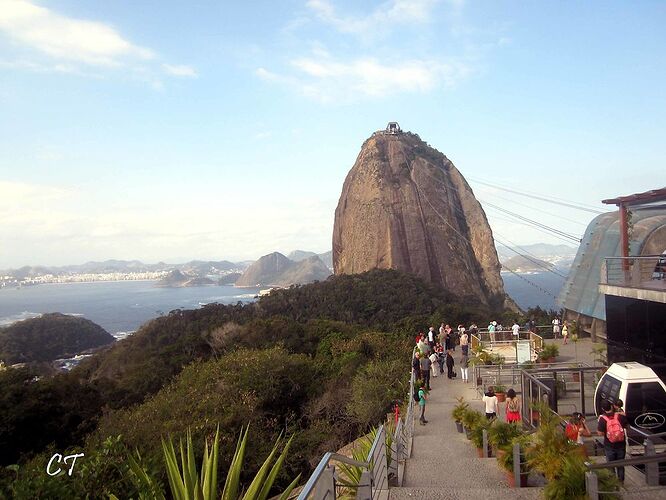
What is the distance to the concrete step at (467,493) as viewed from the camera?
20.0ft

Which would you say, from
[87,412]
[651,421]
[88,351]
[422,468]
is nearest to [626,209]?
[651,421]

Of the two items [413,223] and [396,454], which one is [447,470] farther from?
[413,223]

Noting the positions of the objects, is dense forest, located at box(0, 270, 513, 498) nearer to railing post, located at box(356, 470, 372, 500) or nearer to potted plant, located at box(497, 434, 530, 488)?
railing post, located at box(356, 470, 372, 500)

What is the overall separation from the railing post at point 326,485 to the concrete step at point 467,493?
9.80 ft

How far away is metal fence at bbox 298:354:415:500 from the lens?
3331 mm

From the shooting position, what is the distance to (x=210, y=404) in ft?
47.1

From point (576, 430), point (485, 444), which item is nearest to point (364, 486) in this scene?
point (576, 430)

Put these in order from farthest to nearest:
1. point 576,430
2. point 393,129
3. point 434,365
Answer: point 393,129 < point 434,365 < point 576,430

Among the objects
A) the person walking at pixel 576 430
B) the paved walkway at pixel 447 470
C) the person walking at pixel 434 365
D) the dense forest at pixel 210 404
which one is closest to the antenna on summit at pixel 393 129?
the dense forest at pixel 210 404

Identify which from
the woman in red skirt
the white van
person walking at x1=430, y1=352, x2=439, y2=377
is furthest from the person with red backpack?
person walking at x1=430, y1=352, x2=439, y2=377

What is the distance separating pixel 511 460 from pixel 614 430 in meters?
1.26

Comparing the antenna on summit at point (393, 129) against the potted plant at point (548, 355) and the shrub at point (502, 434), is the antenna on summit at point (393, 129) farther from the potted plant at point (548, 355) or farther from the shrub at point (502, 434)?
the shrub at point (502, 434)

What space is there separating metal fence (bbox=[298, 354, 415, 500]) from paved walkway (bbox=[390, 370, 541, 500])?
0.22 metres

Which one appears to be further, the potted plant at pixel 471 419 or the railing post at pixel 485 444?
the potted plant at pixel 471 419
